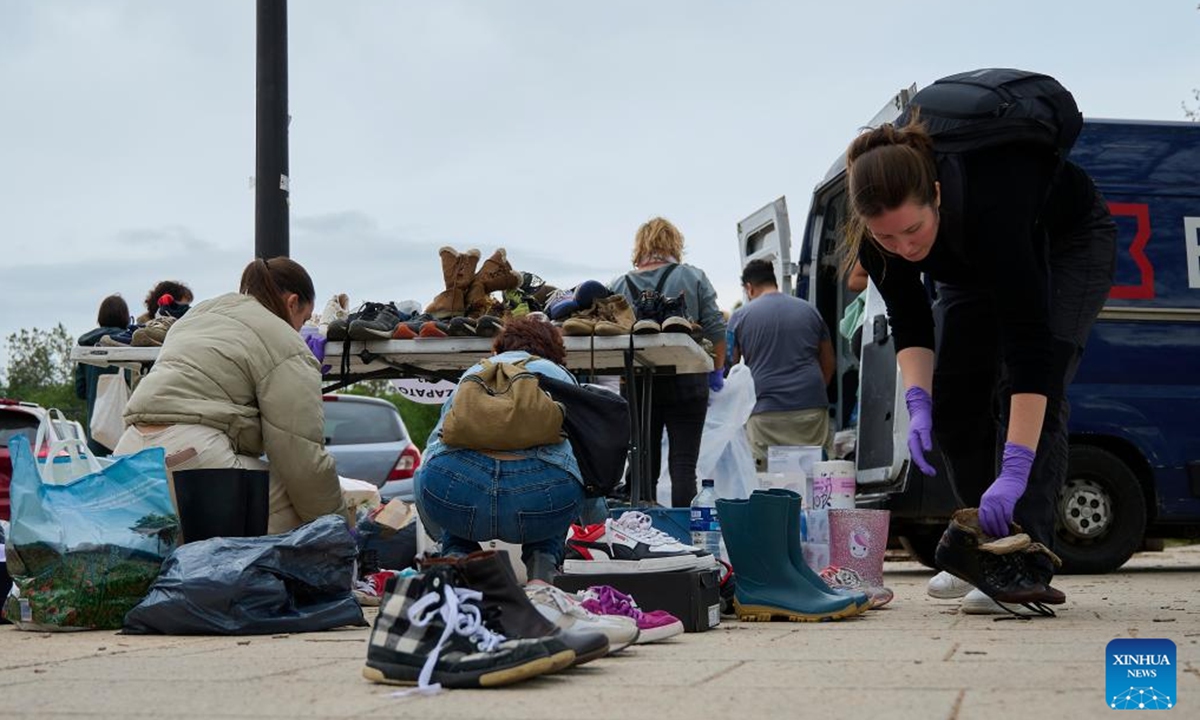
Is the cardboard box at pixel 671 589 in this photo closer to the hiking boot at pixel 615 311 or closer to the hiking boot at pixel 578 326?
the hiking boot at pixel 578 326

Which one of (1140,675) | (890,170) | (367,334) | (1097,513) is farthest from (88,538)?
(1097,513)

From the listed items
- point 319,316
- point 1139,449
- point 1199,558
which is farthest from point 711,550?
point 1199,558

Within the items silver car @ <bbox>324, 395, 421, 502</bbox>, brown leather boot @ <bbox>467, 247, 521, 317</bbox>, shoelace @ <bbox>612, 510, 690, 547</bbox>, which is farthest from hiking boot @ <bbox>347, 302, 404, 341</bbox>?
silver car @ <bbox>324, 395, 421, 502</bbox>

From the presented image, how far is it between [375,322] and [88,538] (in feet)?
7.58

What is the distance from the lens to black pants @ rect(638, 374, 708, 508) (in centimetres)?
775

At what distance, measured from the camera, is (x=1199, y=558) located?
11867mm

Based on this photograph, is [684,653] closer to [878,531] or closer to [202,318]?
[878,531]

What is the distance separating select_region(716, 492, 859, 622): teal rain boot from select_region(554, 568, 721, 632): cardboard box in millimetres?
324

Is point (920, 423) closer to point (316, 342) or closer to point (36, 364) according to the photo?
point (316, 342)

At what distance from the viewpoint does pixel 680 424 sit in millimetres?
7867

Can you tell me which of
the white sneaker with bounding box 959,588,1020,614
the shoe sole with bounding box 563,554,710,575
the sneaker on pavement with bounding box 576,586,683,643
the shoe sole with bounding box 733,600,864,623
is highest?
the shoe sole with bounding box 563,554,710,575

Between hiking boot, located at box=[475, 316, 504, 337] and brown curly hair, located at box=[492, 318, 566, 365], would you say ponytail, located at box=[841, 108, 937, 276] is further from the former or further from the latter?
hiking boot, located at box=[475, 316, 504, 337]

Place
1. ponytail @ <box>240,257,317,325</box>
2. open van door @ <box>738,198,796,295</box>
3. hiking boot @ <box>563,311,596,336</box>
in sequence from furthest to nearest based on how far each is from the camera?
open van door @ <box>738,198,796,295</box> → hiking boot @ <box>563,311,596,336</box> → ponytail @ <box>240,257,317,325</box>

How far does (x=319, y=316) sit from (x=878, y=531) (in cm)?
327
